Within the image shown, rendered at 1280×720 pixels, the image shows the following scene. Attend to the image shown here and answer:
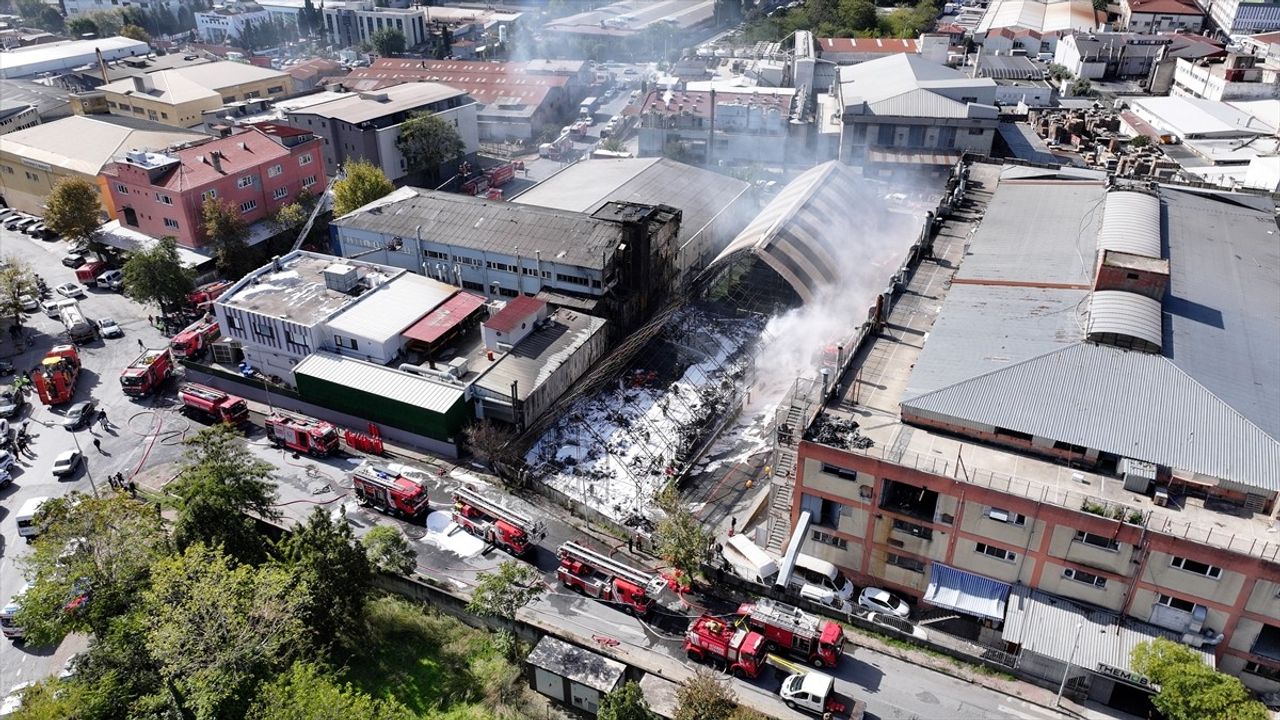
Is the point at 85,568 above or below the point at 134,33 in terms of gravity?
below

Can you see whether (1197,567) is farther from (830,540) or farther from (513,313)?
(513,313)

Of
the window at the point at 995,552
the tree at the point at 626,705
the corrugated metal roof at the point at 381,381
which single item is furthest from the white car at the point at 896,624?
the corrugated metal roof at the point at 381,381

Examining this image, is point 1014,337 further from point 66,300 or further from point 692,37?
point 692,37

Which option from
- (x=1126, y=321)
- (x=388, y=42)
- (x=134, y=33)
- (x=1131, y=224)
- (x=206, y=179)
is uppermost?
(x=1131, y=224)

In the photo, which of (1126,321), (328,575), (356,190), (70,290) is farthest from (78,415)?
(1126,321)

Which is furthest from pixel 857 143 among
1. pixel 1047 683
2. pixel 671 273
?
pixel 1047 683

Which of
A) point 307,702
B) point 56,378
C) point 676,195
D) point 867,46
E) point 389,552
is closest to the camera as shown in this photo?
point 307,702
